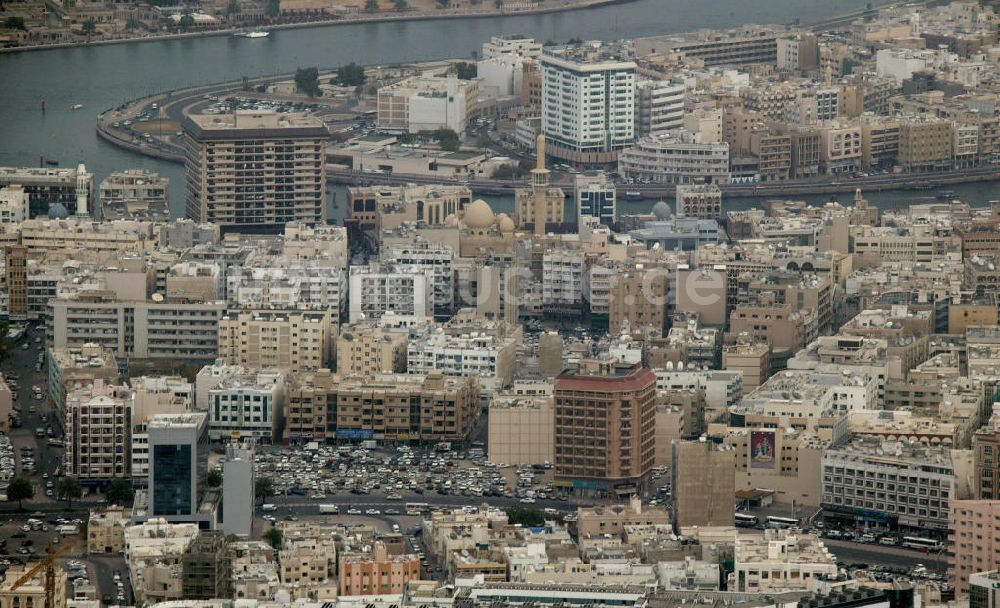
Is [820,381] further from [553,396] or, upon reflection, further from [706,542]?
[706,542]

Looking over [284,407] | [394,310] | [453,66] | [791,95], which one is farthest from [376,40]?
[284,407]

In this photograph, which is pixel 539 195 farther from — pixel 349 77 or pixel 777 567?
pixel 777 567

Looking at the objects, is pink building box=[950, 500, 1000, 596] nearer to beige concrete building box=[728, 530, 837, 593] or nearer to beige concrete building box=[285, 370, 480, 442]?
beige concrete building box=[728, 530, 837, 593]

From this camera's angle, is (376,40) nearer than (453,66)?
No

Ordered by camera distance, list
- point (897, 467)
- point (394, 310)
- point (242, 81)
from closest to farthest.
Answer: point (897, 467), point (394, 310), point (242, 81)

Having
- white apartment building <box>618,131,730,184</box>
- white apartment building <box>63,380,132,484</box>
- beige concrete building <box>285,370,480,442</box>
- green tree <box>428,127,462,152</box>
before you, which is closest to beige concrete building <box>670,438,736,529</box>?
beige concrete building <box>285,370,480,442</box>
